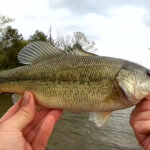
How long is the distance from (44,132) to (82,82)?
2.47 ft

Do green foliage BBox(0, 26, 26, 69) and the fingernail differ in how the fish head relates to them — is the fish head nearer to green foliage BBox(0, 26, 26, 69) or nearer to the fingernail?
the fingernail

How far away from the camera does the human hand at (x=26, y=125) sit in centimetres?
322

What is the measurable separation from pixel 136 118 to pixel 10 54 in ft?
157

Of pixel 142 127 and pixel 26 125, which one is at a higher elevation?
pixel 142 127

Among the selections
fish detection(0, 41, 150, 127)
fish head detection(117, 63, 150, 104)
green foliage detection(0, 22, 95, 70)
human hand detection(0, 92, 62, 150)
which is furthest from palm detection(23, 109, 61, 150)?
green foliage detection(0, 22, 95, 70)

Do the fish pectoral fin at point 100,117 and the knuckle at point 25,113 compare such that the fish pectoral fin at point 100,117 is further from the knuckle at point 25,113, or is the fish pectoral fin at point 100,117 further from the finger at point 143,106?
the knuckle at point 25,113

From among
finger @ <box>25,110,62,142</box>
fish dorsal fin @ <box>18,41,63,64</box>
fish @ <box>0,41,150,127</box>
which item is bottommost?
finger @ <box>25,110,62,142</box>

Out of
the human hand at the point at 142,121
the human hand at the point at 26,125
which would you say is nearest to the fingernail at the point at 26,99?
the human hand at the point at 26,125

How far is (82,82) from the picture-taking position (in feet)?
11.3

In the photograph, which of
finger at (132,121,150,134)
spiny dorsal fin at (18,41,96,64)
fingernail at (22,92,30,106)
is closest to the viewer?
finger at (132,121,150,134)

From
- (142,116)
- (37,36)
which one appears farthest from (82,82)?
(37,36)

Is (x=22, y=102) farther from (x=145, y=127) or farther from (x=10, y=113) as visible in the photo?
(x=145, y=127)

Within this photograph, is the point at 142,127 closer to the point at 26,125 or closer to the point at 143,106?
the point at 143,106

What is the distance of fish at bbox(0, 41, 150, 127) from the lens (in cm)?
344
